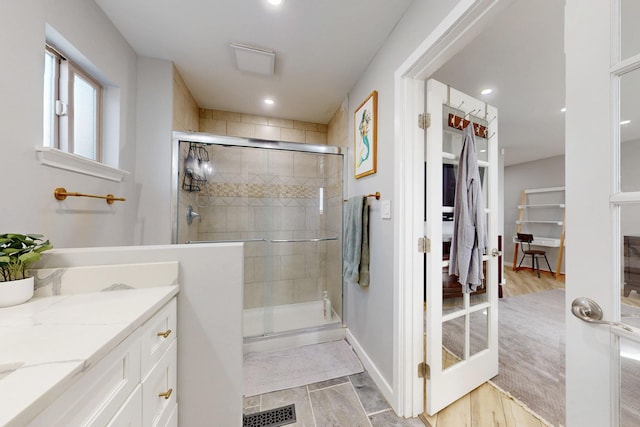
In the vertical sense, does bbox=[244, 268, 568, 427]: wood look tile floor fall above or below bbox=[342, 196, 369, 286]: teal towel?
below

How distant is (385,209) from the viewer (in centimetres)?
157

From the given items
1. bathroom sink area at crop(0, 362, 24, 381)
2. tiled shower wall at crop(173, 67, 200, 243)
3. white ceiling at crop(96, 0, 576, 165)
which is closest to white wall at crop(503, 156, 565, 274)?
white ceiling at crop(96, 0, 576, 165)

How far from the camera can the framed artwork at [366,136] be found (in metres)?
1.72

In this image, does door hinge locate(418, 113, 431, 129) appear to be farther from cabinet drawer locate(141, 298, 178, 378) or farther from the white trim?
the white trim

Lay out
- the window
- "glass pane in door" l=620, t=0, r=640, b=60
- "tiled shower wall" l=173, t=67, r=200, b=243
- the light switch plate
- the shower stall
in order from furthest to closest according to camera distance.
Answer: the shower stall, "tiled shower wall" l=173, t=67, r=200, b=243, the light switch plate, the window, "glass pane in door" l=620, t=0, r=640, b=60

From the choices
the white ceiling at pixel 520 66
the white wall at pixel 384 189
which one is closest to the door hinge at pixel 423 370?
the white wall at pixel 384 189

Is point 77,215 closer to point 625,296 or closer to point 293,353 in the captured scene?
point 293,353

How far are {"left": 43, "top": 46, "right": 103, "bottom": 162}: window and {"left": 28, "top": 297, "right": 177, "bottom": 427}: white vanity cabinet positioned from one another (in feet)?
3.92

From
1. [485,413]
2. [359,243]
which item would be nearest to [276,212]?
[359,243]

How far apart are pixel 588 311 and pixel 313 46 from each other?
1999 mm

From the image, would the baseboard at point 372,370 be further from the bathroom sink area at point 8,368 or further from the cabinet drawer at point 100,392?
the bathroom sink area at point 8,368

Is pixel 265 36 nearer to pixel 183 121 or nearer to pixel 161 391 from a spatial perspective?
pixel 183 121

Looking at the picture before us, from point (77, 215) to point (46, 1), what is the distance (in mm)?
1036

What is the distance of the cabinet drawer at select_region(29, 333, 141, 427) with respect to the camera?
44cm
